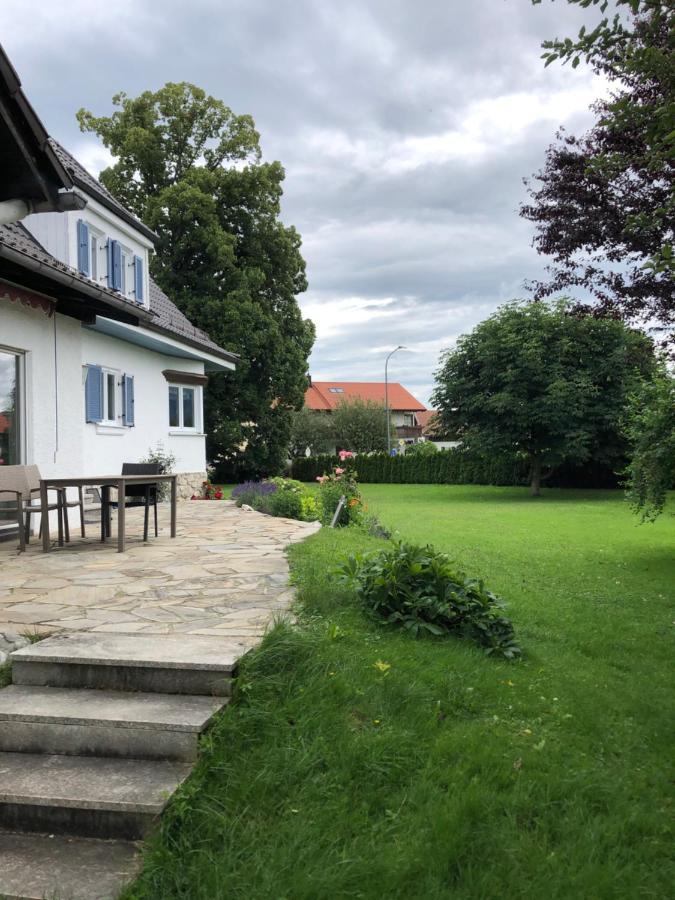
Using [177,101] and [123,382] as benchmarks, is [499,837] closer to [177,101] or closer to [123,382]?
[123,382]

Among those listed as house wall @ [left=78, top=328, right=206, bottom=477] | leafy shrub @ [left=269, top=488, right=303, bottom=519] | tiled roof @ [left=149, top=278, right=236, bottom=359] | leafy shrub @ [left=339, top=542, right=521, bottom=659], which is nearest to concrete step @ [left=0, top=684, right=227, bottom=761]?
leafy shrub @ [left=339, top=542, right=521, bottom=659]

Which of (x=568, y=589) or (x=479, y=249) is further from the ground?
(x=479, y=249)

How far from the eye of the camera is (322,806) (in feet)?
8.98

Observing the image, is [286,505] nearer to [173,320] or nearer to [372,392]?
[173,320]

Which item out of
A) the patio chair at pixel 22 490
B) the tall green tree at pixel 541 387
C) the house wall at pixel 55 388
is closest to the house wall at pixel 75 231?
the house wall at pixel 55 388

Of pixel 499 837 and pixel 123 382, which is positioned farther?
pixel 123 382

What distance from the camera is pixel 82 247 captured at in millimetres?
12812

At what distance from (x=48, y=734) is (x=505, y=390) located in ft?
76.0

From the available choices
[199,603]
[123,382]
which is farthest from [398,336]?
[199,603]

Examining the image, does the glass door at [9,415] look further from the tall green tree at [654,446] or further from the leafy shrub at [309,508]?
the tall green tree at [654,446]

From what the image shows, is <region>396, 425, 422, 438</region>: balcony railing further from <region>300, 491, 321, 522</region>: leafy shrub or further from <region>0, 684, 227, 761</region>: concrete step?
<region>0, 684, 227, 761</region>: concrete step

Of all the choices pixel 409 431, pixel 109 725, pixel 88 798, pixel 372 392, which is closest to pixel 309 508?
pixel 109 725

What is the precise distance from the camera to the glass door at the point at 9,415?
8.58 metres

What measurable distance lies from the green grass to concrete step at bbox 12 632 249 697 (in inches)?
7.0
